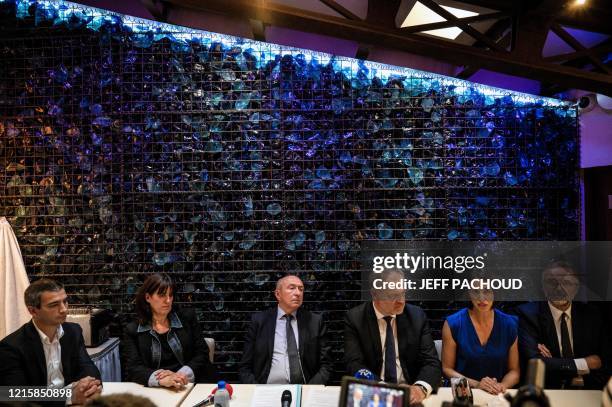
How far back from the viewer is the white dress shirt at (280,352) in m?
3.35

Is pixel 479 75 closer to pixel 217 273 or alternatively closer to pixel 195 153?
pixel 195 153

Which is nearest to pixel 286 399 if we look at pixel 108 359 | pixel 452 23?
pixel 108 359

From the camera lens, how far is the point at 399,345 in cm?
315

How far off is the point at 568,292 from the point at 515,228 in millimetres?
876

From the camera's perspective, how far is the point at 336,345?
160 inches

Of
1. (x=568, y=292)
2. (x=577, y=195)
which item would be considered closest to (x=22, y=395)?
(x=568, y=292)

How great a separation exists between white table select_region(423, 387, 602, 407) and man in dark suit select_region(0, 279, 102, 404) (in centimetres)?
182

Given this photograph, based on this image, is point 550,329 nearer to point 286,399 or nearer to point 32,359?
point 286,399

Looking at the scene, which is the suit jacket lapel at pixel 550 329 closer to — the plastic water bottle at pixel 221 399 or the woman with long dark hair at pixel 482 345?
the woman with long dark hair at pixel 482 345

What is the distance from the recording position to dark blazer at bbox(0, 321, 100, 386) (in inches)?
105

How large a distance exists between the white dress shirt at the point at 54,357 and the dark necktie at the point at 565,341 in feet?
10.3

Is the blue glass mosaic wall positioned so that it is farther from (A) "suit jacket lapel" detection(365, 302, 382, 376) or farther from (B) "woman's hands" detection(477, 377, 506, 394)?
(B) "woman's hands" detection(477, 377, 506, 394)

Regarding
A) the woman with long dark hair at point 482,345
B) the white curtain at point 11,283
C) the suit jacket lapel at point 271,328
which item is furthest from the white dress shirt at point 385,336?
the white curtain at point 11,283

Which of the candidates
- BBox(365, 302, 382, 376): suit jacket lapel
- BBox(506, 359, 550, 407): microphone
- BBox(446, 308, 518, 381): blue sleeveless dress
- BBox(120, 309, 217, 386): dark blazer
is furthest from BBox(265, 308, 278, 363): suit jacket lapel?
BBox(506, 359, 550, 407): microphone
